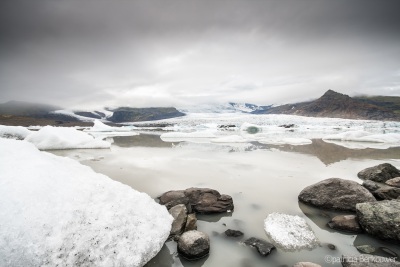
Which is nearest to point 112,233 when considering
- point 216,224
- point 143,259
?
point 143,259

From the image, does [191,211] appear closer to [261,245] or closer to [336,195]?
[261,245]

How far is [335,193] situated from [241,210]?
2214mm

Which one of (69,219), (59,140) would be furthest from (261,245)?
(59,140)

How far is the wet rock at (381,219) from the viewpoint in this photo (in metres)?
3.91

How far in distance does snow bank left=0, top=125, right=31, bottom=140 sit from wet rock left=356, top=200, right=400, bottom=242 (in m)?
19.8

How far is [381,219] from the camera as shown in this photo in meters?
4.05

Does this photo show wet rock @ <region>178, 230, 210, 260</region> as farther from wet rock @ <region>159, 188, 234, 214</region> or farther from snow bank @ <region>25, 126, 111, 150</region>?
snow bank @ <region>25, 126, 111, 150</region>

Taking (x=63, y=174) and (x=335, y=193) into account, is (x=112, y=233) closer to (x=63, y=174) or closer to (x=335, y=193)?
(x=63, y=174)

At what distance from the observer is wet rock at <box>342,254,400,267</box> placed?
10.1ft

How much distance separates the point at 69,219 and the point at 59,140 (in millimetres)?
14208

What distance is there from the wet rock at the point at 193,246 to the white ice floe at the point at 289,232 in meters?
1.20

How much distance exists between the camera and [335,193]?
17.5ft

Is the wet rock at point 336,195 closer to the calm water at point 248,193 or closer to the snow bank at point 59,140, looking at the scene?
the calm water at point 248,193

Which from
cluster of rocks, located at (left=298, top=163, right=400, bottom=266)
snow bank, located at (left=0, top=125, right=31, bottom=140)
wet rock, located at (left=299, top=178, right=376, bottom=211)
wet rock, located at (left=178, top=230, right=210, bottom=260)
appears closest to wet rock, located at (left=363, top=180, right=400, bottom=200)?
cluster of rocks, located at (left=298, top=163, right=400, bottom=266)
